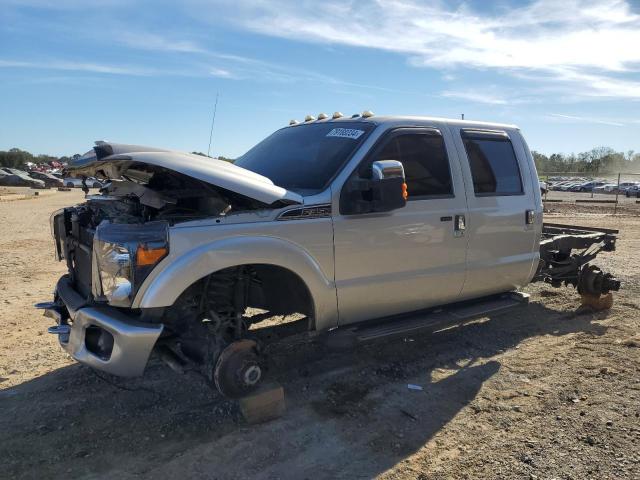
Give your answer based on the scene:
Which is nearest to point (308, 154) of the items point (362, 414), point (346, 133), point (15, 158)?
point (346, 133)

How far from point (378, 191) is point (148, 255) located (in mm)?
1657

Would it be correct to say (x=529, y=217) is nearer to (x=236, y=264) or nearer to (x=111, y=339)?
(x=236, y=264)

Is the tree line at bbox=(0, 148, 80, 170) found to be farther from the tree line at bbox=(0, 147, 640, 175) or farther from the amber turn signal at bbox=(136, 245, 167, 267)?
the amber turn signal at bbox=(136, 245, 167, 267)

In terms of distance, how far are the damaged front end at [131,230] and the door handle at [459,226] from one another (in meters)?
1.62

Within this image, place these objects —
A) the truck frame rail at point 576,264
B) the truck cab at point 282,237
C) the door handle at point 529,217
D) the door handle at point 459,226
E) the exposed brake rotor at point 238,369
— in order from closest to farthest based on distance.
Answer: the truck cab at point 282,237 → the exposed brake rotor at point 238,369 → the door handle at point 459,226 → the door handle at point 529,217 → the truck frame rail at point 576,264

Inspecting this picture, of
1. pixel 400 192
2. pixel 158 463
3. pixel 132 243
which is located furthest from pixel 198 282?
pixel 400 192

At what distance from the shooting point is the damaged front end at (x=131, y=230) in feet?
10.8

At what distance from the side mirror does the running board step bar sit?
38.3 inches

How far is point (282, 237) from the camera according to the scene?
3771mm

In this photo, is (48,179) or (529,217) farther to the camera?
(48,179)

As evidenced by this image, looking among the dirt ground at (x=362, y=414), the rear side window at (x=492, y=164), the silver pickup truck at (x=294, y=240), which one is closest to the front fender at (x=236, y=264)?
the silver pickup truck at (x=294, y=240)

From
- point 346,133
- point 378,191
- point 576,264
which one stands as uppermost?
point 346,133

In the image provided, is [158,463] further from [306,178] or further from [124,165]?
[306,178]

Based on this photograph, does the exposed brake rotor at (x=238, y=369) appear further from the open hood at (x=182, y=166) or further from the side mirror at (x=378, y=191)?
the side mirror at (x=378, y=191)
